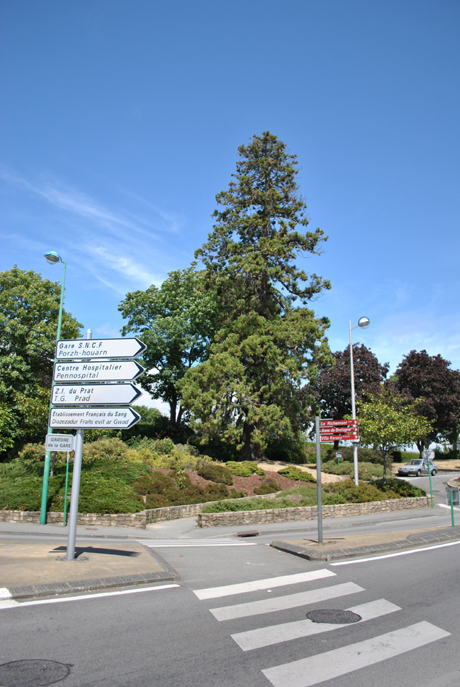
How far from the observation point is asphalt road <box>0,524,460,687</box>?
13.9 feet

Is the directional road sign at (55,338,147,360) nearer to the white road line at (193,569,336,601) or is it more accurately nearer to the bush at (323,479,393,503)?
the white road line at (193,569,336,601)

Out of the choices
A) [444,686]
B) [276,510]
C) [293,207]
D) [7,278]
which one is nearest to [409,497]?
[276,510]

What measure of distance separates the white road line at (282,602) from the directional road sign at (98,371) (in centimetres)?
443

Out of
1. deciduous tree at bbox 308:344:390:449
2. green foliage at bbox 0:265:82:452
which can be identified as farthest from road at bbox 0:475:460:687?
deciduous tree at bbox 308:344:390:449

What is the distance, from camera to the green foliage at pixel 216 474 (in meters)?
23.1

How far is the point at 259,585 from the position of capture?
7.38 metres

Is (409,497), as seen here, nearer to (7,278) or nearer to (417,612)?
(417,612)

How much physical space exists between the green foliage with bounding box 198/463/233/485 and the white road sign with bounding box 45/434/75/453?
14.2 m

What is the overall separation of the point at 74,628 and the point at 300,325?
29.6 meters

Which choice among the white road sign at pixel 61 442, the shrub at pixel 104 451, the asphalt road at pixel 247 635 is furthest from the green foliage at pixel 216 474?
the asphalt road at pixel 247 635

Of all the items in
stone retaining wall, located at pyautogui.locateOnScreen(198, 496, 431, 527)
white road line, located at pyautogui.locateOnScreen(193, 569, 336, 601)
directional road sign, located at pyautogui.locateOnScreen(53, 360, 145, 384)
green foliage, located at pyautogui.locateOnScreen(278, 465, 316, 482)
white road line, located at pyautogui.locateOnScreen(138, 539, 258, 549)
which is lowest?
stone retaining wall, located at pyautogui.locateOnScreen(198, 496, 431, 527)

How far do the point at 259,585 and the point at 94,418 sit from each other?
430cm

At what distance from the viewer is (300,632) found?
208 inches

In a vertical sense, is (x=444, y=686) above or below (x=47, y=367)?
below
